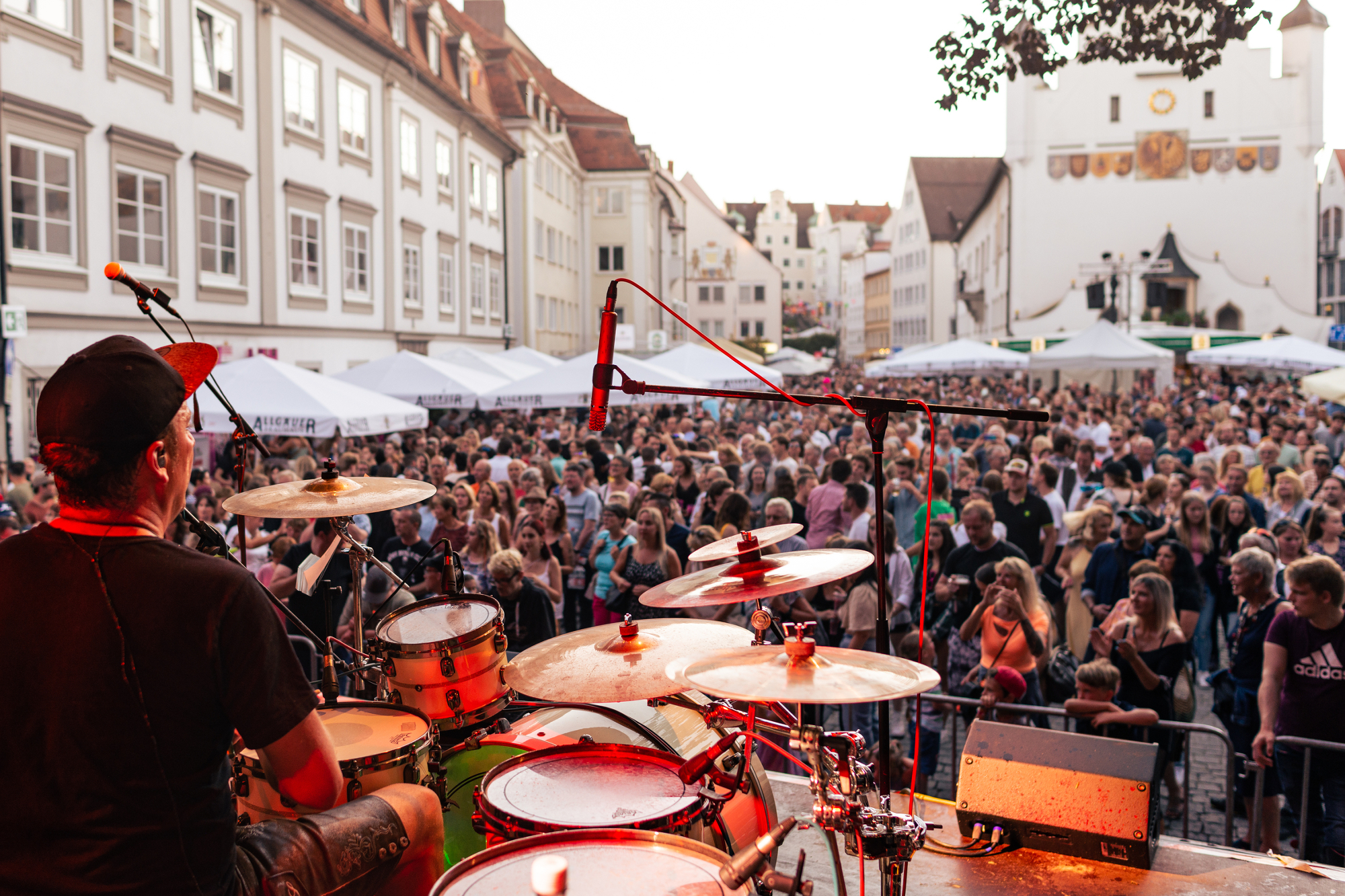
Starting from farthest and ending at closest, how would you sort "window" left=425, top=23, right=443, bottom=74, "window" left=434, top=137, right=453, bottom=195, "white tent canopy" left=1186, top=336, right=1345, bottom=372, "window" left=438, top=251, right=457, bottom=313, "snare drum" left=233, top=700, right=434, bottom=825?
"window" left=438, top=251, right=457, bottom=313 → "window" left=434, top=137, right=453, bottom=195 → "window" left=425, top=23, right=443, bottom=74 → "white tent canopy" left=1186, top=336, right=1345, bottom=372 → "snare drum" left=233, top=700, right=434, bottom=825

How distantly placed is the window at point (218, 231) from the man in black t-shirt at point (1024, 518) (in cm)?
1412

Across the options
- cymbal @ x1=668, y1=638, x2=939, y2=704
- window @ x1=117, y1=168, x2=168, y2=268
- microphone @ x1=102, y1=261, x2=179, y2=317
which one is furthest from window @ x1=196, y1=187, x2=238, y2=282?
cymbal @ x1=668, y1=638, x2=939, y2=704

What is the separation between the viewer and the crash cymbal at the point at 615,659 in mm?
3195

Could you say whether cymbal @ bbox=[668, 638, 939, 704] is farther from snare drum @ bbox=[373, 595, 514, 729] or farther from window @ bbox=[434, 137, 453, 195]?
window @ bbox=[434, 137, 453, 195]

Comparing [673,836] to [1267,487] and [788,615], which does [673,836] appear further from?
[1267,487]

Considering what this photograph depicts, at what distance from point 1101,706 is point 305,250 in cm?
1914

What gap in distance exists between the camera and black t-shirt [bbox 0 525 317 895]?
7.07 ft

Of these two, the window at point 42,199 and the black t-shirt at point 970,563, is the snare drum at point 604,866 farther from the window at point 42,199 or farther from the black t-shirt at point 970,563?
the window at point 42,199

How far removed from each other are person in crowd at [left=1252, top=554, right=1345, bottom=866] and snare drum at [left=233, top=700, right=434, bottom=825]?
13.8ft

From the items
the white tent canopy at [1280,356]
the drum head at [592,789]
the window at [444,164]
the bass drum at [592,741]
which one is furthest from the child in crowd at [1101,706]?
the window at [444,164]

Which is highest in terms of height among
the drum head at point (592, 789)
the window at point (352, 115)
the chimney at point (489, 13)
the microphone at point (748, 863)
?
the chimney at point (489, 13)

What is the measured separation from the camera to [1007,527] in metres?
9.21

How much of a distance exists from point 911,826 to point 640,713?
1.50 m

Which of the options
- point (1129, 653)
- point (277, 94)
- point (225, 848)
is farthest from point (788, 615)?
point (277, 94)
